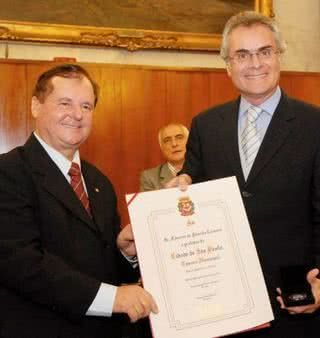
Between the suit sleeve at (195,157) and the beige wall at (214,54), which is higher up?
the beige wall at (214,54)

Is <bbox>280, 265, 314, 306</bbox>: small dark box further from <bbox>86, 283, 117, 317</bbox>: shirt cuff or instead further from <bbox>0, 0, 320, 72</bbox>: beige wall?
<bbox>0, 0, 320, 72</bbox>: beige wall

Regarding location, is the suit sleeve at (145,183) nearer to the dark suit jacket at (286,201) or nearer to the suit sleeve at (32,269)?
the dark suit jacket at (286,201)

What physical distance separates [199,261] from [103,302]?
0.36 metres

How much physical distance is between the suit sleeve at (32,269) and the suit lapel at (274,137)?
0.71 m

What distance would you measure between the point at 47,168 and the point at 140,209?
15.0 inches

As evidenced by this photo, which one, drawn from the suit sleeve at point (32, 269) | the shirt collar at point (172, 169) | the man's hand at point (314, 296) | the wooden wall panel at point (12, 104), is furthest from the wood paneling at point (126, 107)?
the man's hand at point (314, 296)

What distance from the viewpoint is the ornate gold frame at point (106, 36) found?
4160 mm

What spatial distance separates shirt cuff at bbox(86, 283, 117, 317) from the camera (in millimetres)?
1644

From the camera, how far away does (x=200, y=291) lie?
1688 mm

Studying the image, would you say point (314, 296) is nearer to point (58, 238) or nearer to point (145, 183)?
point (58, 238)

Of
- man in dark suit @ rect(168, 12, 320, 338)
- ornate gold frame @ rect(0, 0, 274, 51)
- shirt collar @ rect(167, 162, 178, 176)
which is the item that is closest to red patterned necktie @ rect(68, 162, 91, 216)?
man in dark suit @ rect(168, 12, 320, 338)

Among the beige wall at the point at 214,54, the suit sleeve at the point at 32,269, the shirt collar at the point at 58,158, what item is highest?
the beige wall at the point at 214,54

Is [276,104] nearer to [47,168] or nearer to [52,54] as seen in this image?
[47,168]

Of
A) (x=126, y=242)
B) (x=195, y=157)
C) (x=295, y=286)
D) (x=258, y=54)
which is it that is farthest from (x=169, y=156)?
(x=295, y=286)
